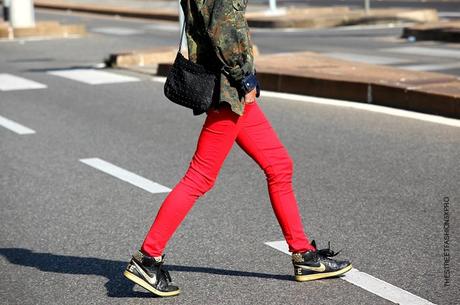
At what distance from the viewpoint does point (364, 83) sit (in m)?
13.3

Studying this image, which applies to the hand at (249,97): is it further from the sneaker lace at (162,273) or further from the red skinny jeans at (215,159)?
the sneaker lace at (162,273)

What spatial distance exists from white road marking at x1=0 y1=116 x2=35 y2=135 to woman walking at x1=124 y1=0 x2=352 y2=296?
255 inches

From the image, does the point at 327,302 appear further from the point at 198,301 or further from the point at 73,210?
the point at 73,210

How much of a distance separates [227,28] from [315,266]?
1.25 meters

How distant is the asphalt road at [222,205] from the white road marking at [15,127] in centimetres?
13

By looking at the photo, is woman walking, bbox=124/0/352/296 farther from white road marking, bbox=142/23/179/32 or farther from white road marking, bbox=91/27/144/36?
white road marking, bbox=142/23/179/32

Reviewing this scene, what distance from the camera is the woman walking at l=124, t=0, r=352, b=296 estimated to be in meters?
5.52

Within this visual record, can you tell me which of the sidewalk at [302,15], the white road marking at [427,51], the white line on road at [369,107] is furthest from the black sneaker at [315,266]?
the sidewalk at [302,15]

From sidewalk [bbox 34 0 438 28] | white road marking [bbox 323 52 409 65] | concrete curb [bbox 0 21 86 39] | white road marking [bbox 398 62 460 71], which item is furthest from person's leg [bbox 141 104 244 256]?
sidewalk [bbox 34 0 438 28]

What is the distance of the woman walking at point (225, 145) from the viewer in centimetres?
552

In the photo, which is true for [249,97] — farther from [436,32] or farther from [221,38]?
[436,32]

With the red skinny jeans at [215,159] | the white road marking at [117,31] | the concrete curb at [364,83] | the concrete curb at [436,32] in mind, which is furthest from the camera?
the white road marking at [117,31]

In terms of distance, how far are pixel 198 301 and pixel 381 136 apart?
543 centimetres

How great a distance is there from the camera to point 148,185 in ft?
29.9
